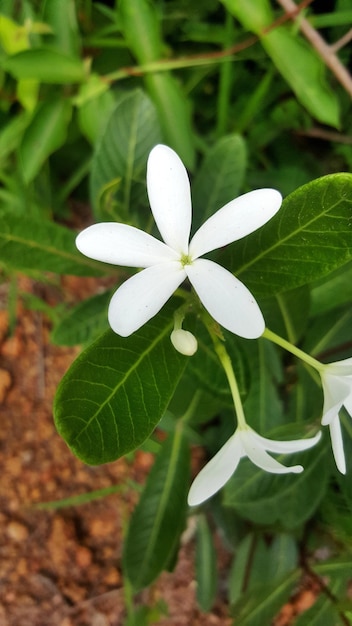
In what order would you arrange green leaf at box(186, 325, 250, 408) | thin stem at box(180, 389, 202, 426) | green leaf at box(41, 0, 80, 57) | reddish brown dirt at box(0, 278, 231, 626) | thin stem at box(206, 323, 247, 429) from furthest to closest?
1. reddish brown dirt at box(0, 278, 231, 626)
2. green leaf at box(41, 0, 80, 57)
3. thin stem at box(180, 389, 202, 426)
4. green leaf at box(186, 325, 250, 408)
5. thin stem at box(206, 323, 247, 429)

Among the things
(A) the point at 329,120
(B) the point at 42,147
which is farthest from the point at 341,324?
(B) the point at 42,147

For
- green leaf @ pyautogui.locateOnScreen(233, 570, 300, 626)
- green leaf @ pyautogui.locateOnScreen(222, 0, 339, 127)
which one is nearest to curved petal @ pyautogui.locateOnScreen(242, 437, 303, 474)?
green leaf @ pyautogui.locateOnScreen(233, 570, 300, 626)

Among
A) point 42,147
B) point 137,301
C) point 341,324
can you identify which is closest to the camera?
point 137,301

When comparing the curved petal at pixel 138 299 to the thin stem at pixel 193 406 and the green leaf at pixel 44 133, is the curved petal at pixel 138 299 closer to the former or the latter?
the thin stem at pixel 193 406

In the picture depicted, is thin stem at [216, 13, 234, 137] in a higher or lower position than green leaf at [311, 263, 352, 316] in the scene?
higher

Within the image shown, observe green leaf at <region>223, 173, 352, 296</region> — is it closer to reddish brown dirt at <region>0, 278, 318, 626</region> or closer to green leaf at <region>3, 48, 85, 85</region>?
green leaf at <region>3, 48, 85, 85</region>

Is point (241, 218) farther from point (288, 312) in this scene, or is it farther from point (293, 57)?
point (293, 57)

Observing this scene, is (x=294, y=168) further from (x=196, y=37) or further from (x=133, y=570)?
(x=133, y=570)
